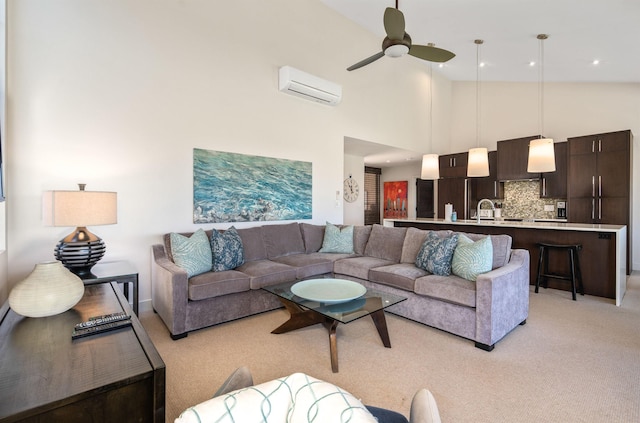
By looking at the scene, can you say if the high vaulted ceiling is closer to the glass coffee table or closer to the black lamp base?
the glass coffee table

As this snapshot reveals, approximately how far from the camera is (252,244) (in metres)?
3.96

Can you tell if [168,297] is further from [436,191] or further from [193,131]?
[436,191]

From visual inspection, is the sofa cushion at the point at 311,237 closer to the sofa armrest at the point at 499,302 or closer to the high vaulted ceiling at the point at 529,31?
the sofa armrest at the point at 499,302

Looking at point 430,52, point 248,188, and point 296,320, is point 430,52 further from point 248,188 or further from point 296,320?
point 296,320

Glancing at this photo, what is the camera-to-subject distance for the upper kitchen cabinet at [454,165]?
7246mm

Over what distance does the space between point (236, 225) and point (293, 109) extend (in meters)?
1.96

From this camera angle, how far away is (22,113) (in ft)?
9.34

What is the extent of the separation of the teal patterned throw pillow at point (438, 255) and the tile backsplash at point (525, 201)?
448cm

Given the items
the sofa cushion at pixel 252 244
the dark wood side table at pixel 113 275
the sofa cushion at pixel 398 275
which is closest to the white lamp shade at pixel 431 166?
the sofa cushion at pixel 398 275

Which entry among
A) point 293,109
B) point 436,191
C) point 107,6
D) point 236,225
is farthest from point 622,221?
point 107,6

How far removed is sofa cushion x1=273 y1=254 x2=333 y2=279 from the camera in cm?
367

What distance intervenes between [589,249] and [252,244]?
4217mm

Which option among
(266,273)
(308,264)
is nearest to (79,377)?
(266,273)

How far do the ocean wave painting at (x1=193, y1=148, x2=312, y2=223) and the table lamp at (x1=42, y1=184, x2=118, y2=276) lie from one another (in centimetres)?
123
